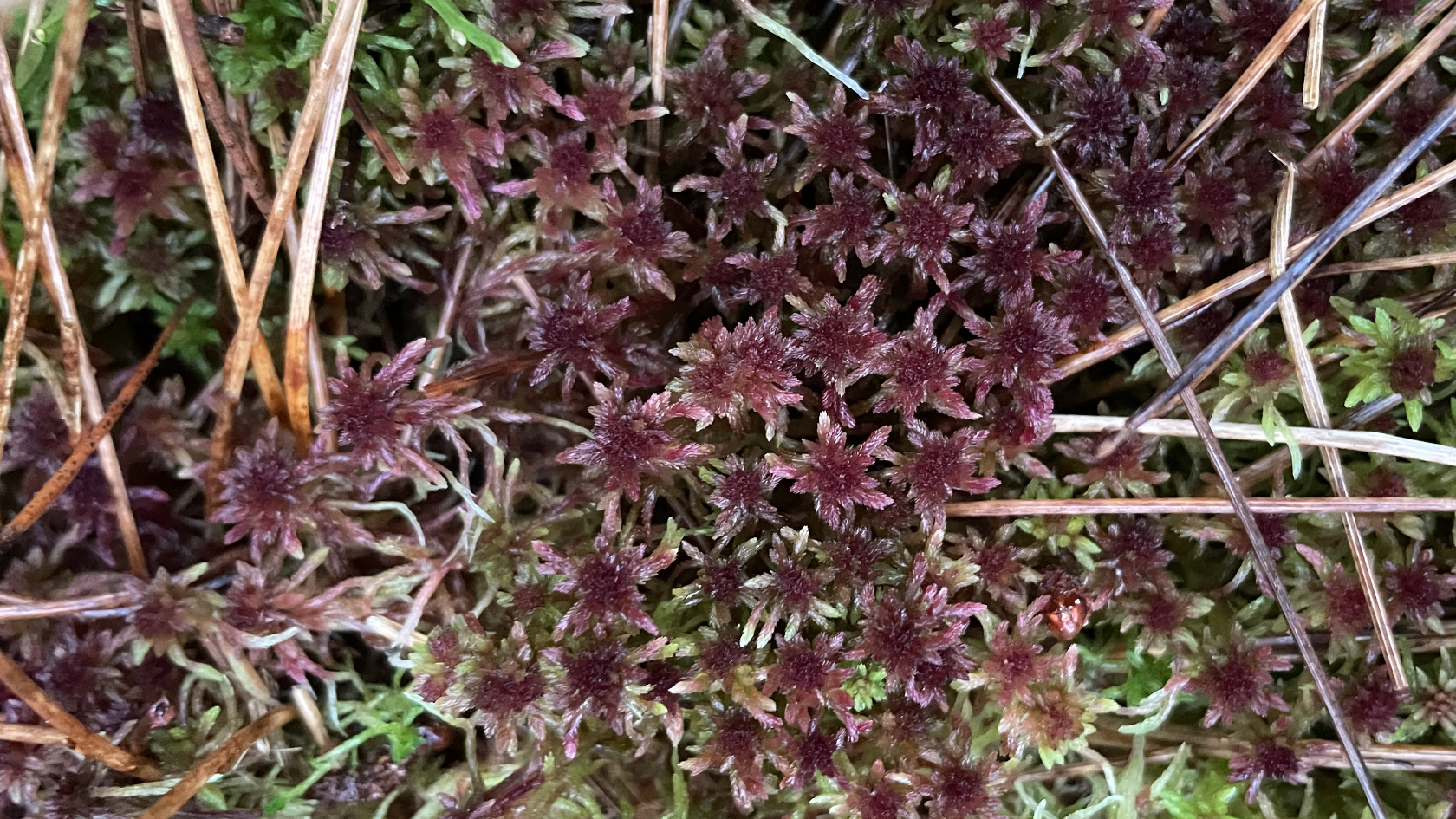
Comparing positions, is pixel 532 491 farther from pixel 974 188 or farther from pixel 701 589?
pixel 974 188

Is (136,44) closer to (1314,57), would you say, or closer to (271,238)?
(271,238)

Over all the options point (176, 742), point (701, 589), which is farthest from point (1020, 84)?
point (176, 742)

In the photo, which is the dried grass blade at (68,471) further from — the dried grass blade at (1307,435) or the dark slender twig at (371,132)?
the dried grass blade at (1307,435)

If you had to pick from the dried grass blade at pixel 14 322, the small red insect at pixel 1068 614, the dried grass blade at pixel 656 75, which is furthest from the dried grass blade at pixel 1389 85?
the dried grass blade at pixel 14 322

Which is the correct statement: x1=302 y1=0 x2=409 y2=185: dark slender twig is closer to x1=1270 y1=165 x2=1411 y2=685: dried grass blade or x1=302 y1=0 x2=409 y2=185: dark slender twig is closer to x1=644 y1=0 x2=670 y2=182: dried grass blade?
x1=644 y1=0 x2=670 y2=182: dried grass blade

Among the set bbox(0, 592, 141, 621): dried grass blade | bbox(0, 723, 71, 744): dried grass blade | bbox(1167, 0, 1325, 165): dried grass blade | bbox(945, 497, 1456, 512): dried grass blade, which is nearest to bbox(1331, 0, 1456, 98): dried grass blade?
bbox(1167, 0, 1325, 165): dried grass blade

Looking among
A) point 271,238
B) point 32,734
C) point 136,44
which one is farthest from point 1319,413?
point 32,734
